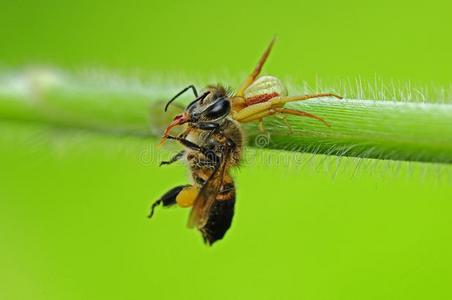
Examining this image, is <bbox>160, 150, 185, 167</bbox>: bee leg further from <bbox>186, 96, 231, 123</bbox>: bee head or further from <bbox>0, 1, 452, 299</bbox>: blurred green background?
<bbox>0, 1, 452, 299</bbox>: blurred green background

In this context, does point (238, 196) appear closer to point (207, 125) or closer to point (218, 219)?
point (218, 219)

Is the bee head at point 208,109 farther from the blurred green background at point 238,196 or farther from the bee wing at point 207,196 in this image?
the blurred green background at point 238,196

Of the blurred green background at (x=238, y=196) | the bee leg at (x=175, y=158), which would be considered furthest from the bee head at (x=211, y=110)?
the blurred green background at (x=238, y=196)

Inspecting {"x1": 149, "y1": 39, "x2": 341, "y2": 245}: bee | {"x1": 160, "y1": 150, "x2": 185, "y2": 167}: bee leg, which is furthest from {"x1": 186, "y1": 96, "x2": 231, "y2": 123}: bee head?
{"x1": 160, "y1": 150, "x2": 185, "y2": 167}: bee leg

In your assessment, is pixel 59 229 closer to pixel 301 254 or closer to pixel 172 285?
pixel 172 285

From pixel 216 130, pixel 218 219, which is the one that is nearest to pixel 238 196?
pixel 218 219

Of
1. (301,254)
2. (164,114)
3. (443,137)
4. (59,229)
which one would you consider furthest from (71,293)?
(443,137)

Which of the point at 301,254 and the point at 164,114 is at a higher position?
the point at 164,114
